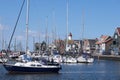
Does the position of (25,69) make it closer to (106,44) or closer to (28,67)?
(28,67)

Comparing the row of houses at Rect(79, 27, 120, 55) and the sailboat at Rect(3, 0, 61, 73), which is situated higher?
the row of houses at Rect(79, 27, 120, 55)

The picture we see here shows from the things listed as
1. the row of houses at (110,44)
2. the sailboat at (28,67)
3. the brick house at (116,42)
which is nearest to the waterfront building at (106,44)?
the row of houses at (110,44)

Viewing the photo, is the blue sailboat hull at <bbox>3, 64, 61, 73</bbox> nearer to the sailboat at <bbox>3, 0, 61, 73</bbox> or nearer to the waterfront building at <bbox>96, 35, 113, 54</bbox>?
the sailboat at <bbox>3, 0, 61, 73</bbox>

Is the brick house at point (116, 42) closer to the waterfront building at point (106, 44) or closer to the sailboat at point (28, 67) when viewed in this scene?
the waterfront building at point (106, 44)

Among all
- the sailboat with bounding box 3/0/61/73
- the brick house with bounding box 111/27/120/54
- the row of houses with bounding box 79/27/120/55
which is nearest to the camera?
the sailboat with bounding box 3/0/61/73

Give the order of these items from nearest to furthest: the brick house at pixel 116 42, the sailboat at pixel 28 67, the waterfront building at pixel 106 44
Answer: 1. the sailboat at pixel 28 67
2. the brick house at pixel 116 42
3. the waterfront building at pixel 106 44

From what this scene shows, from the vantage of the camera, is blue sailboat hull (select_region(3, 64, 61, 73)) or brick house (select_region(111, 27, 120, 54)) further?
brick house (select_region(111, 27, 120, 54))

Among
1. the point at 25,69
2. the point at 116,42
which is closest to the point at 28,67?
the point at 25,69

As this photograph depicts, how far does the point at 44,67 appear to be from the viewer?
6438cm

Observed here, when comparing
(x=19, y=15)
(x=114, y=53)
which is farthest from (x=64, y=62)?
(x=114, y=53)

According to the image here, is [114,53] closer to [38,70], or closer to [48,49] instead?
[48,49]

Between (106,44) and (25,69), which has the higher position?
(106,44)

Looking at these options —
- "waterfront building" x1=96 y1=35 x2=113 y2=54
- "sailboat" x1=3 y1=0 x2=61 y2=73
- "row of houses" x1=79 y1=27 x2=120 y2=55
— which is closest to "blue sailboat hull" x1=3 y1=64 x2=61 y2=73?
"sailboat" x1=3 y1=0 x2=61 y2=73

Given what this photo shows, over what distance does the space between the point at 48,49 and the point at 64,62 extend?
992 inches
